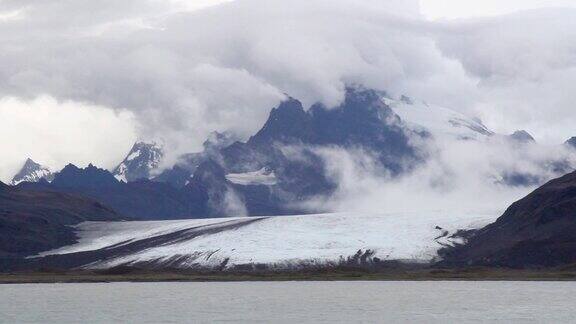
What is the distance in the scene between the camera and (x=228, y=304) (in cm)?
14475

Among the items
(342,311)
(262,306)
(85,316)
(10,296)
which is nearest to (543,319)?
(342,311)

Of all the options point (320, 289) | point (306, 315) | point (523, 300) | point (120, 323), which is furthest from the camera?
point (320, 289)

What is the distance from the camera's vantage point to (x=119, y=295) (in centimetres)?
16950

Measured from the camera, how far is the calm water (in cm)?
12144

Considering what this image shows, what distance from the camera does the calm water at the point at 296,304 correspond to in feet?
398

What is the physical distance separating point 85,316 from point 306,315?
77.6 feet

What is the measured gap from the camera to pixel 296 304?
14388 cm

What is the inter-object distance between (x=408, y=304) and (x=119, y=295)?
47.4 meters

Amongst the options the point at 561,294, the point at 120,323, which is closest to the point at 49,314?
the point at 120,323

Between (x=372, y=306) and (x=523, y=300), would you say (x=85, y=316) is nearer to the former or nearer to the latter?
(x=372, y=306)

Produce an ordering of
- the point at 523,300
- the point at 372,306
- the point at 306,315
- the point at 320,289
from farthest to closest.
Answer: the point at 320,289
the point at 523,300
the point at 372,306
the point at 306,315

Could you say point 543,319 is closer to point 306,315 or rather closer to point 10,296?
point 306,315

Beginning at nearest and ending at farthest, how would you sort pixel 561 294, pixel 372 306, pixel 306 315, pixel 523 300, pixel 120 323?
pixel 120 323 → pixel 306 315 → pixel 372 306 → pixel 523 300 → pixel 561 294

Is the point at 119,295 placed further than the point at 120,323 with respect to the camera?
Yes
